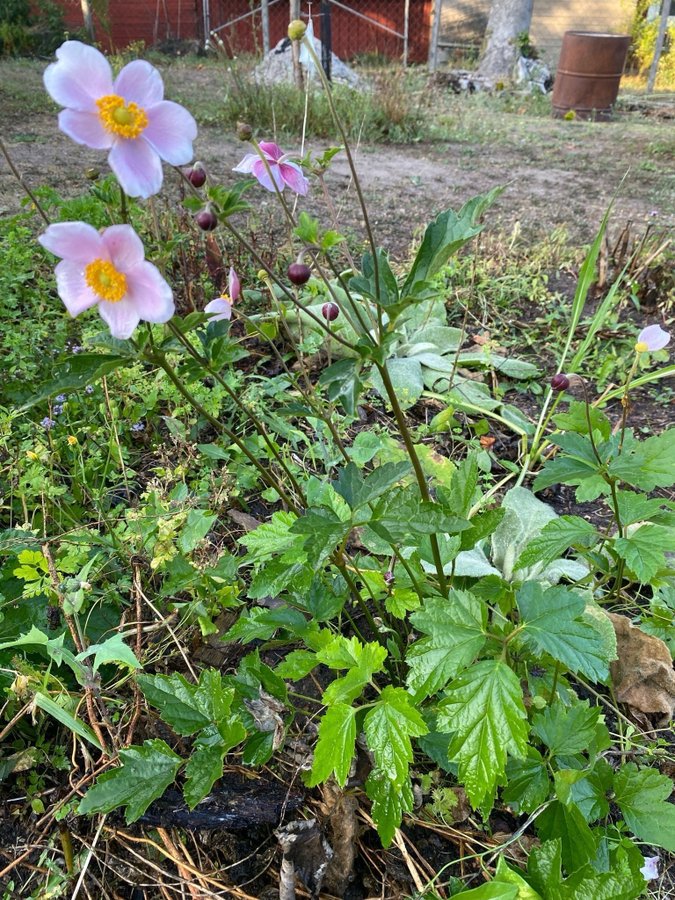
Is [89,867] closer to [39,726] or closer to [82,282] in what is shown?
[39,726]

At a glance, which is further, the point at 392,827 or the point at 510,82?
the point at 510,82

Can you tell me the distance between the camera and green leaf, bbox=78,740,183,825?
1.05 m

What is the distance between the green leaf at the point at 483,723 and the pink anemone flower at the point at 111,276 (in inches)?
27.6

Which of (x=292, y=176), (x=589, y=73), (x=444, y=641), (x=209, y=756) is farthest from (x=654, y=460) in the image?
(x=589, y=73)

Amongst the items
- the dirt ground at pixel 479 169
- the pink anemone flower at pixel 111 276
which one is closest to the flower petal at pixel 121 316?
the pink anemone flower at pixel 111 276

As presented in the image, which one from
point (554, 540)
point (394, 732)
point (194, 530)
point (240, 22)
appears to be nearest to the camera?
point (394, 732)

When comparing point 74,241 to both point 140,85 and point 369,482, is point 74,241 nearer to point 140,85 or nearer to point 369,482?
point 140,85

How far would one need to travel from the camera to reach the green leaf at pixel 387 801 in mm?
1034

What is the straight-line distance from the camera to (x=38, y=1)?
43.1 feet

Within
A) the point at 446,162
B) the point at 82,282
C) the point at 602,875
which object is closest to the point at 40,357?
the point at 82,282

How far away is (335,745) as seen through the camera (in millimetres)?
1043

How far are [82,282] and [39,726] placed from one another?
99 cm

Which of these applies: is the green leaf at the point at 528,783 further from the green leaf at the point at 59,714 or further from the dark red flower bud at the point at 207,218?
the dark red flower bud at the point at 207,218

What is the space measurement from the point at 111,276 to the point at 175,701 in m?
0.72
